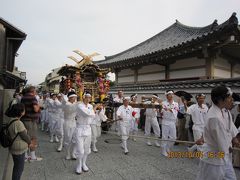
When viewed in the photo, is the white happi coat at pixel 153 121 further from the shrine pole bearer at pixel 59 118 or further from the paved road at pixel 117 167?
the shrine pole bearer at pixel 59 118

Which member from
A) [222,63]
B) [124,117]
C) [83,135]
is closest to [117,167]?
[83,135]

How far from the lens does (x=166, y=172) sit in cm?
488

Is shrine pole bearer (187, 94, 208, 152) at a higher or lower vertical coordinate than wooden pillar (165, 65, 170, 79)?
lower

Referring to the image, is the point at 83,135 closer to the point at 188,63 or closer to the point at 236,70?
the point at 188,63

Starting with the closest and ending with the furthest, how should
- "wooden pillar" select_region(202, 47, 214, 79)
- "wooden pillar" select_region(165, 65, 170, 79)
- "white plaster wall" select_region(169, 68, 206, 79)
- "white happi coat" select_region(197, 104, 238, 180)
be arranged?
"white happi coat" select_region(197, 104, 238, 180) → "wooden pillar" select_region(202, 47, 214, 79) → "white plaster wall" select_region(169, 68, 206, 79) → "wooden pillar" select_region(165, 65, 170, 79)

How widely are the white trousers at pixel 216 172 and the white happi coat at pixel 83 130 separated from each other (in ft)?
9.12

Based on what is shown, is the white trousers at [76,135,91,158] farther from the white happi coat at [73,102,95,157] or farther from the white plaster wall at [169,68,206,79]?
the white plaster wall at [169,68,206,79]

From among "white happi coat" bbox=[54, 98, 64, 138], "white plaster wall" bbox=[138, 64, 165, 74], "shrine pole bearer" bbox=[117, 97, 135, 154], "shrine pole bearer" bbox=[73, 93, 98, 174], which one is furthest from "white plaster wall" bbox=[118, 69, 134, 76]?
"shrine pole bearer" bbox=[73, 93, 98, 174]

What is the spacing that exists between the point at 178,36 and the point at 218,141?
11883 millimetres

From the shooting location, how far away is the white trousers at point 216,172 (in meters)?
2.72

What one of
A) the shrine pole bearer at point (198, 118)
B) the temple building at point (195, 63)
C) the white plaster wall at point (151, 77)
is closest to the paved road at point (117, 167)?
the shrine pole bearer at point (198, 118)

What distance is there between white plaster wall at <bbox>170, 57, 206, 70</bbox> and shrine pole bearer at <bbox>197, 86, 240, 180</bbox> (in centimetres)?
646

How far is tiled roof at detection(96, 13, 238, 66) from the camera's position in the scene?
23.9 ft

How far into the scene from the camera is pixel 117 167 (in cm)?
518
